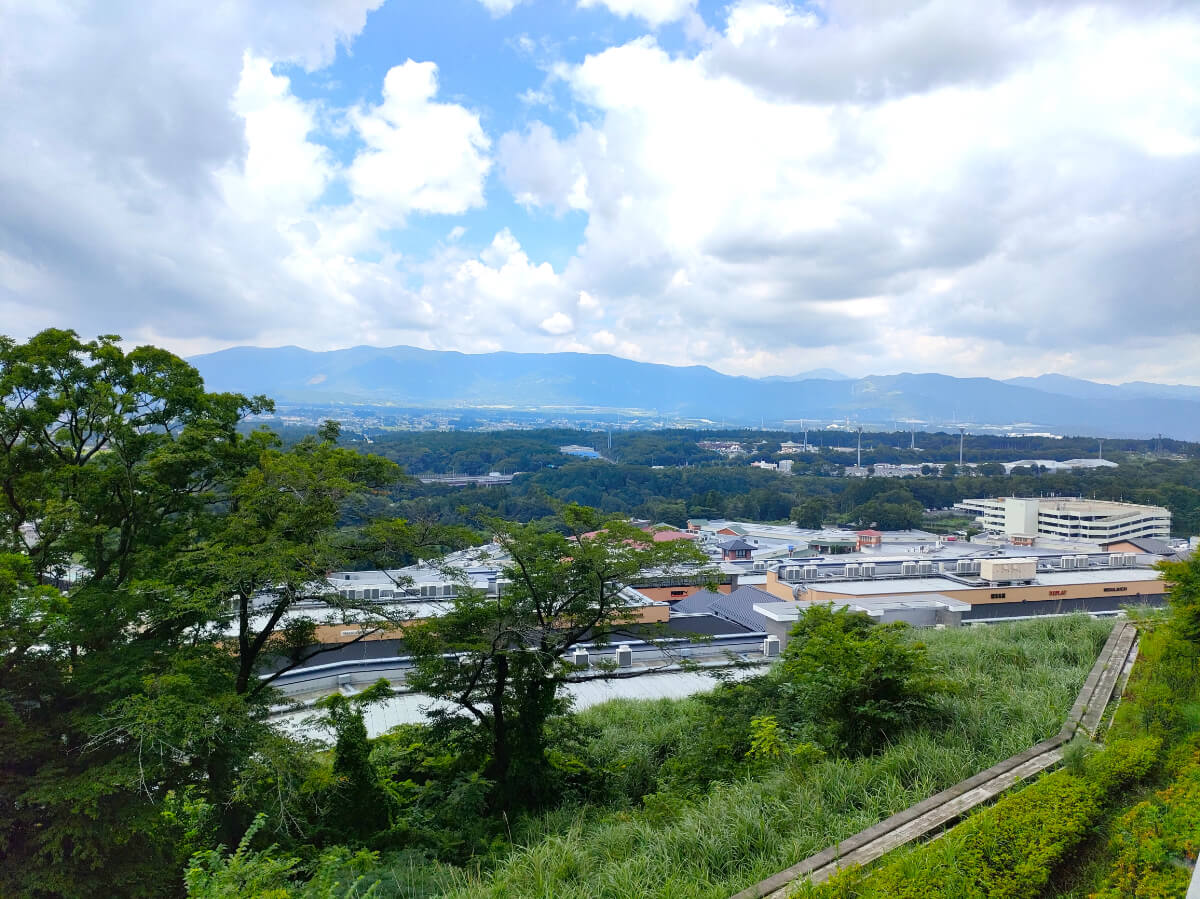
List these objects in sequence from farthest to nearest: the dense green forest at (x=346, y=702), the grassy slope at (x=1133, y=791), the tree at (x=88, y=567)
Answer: the tree at (x=88, y=567), the dense green forest at (x=346, y=702), the grassy slope at (x=1133, y=791)

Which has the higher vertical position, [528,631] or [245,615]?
[245,615]

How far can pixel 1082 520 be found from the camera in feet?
139

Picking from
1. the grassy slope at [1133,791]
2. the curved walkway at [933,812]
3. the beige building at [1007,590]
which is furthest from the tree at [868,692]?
the beige building at [1007,590]

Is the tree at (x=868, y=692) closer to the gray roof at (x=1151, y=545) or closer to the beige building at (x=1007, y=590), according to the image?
the beige building at (x=1007, y=590)

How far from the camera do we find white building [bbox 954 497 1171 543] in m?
41.6

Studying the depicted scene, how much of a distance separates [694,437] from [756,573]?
312 ft

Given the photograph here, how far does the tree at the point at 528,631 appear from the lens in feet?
21.0

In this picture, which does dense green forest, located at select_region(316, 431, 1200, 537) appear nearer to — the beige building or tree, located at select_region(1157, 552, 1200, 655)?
the beige building

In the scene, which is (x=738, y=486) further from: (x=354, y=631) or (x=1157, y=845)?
(x=1157, y=845)

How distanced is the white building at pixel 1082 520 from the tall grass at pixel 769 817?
44.5m

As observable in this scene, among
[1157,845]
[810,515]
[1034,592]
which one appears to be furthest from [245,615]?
[810,515]

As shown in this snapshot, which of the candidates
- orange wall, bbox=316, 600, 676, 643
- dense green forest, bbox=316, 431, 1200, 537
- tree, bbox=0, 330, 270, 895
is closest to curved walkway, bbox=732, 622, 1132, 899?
tree, bbox=0, 330, 270, 895

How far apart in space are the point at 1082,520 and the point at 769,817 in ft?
165

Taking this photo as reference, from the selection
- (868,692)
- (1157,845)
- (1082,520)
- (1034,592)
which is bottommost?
(1082,520)
